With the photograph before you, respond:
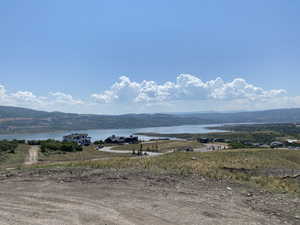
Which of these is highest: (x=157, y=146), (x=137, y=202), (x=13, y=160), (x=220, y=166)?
(x=137, y=202)

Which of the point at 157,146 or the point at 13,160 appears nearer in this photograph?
the point at 13,160

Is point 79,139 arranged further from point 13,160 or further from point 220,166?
point 220,166

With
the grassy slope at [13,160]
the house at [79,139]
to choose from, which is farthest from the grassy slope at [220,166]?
the house at [79,139]

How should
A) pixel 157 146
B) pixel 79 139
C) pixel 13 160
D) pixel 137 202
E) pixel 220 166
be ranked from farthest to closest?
1. pixel 79 139
2. pixel 157 146
3. pixel 13 160
4. pixel 220 166
5. pixel 137 202

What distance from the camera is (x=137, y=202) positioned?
9.23 metres

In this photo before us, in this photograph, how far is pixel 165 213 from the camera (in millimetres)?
8141

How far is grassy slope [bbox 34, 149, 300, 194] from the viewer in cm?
1366

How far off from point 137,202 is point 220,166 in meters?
11.5

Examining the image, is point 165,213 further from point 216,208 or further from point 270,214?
point 270,214

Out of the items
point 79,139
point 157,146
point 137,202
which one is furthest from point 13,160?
point 79,139

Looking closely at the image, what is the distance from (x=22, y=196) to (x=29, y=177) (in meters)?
3.94

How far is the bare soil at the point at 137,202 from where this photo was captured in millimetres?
7645

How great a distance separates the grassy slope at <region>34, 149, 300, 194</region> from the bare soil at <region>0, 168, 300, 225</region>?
1.75 m

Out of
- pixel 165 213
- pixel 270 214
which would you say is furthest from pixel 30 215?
pixel 270 214
